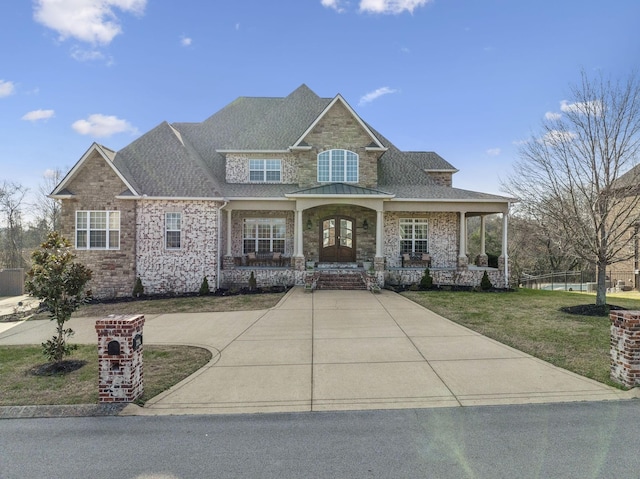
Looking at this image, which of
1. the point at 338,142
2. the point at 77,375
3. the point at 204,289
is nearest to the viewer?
the point at 77,375

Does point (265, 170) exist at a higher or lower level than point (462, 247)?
higher

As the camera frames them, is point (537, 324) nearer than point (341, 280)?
Yes

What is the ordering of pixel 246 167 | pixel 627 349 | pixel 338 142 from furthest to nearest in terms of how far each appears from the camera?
pixel 246 167, pixel 338 142, pixel 627 349

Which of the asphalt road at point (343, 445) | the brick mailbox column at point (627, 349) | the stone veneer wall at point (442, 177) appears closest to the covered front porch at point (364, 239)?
the stone veneer wall at point (442, 177)

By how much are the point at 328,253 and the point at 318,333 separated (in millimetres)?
9981

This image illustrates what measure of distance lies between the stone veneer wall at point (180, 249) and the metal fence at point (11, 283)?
771 centimetres

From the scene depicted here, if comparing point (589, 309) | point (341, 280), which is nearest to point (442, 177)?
point (341, 280)

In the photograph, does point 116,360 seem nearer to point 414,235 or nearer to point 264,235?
point 264,235

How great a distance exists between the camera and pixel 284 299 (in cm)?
1373

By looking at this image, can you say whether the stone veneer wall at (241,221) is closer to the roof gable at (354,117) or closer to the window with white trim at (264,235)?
the window with white trim at (264,235)

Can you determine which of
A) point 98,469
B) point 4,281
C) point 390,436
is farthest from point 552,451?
point 4,281

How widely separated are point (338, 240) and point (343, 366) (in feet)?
40.8

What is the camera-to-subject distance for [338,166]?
1853cm

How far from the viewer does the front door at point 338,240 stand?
19.0 meters
